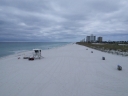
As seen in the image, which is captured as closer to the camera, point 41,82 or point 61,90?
point 61,90

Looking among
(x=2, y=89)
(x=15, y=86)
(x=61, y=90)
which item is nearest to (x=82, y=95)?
(x=61, y=90)

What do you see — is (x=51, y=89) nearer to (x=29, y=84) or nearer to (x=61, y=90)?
(x=61, y=90)

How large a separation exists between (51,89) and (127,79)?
5.85 meters

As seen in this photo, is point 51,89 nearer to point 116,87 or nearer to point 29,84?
point 29,84

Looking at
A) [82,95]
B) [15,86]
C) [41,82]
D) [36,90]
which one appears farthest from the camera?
[41,82]

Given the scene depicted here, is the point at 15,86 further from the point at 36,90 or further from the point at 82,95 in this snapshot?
the point at 82,95

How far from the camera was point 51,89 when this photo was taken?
19.9 feet

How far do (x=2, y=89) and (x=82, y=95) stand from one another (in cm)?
494

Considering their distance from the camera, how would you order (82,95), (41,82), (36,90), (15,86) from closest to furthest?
(82,95) → (36,90) → (15,86) → (41,82)

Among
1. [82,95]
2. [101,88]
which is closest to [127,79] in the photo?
[101,88]

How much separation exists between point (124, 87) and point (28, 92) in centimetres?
599

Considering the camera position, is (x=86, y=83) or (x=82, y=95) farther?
(x=86, y=83)

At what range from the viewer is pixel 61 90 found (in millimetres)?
5926

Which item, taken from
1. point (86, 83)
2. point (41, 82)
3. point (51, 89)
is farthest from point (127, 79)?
point (41, 82)
